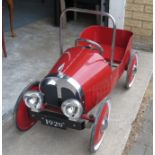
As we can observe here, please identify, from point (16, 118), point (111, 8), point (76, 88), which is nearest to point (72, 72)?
point (76, 88)

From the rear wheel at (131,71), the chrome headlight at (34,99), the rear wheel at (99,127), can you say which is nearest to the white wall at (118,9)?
the rear wheel at (131,71)

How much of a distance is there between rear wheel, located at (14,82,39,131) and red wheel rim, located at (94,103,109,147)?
578mm

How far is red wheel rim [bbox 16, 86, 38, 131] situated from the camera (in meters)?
2.47

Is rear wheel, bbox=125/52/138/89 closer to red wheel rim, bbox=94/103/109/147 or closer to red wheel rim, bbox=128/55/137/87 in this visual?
red wheel rim, bbox=128/55/137/87

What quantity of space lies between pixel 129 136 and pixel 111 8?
2109 mm

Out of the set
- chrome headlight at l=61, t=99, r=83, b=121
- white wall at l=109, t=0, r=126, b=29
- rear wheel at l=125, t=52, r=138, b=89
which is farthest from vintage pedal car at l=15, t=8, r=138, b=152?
white wall at l=109, t=0, r=126, b=29

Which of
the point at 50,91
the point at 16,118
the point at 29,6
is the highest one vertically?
the point at 29,6

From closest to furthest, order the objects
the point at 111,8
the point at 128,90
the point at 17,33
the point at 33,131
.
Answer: the point at 33,131, the point at 128,90, the point at 111,8, the point at 17,33

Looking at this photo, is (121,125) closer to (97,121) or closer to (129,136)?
(129,136)

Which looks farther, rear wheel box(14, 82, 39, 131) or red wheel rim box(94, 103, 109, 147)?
rear wheel box(14, 82, 39, 131)

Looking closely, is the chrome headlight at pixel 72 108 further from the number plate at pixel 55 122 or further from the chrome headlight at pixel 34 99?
the chrome headlight at pixel 34 99

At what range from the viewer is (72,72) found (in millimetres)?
2398

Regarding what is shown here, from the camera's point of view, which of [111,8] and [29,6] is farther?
[29,6]

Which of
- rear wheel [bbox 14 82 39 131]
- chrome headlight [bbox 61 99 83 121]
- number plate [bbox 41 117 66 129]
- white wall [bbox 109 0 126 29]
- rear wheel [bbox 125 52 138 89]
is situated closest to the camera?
chrome headlight [bbox 61 99 83 121]
